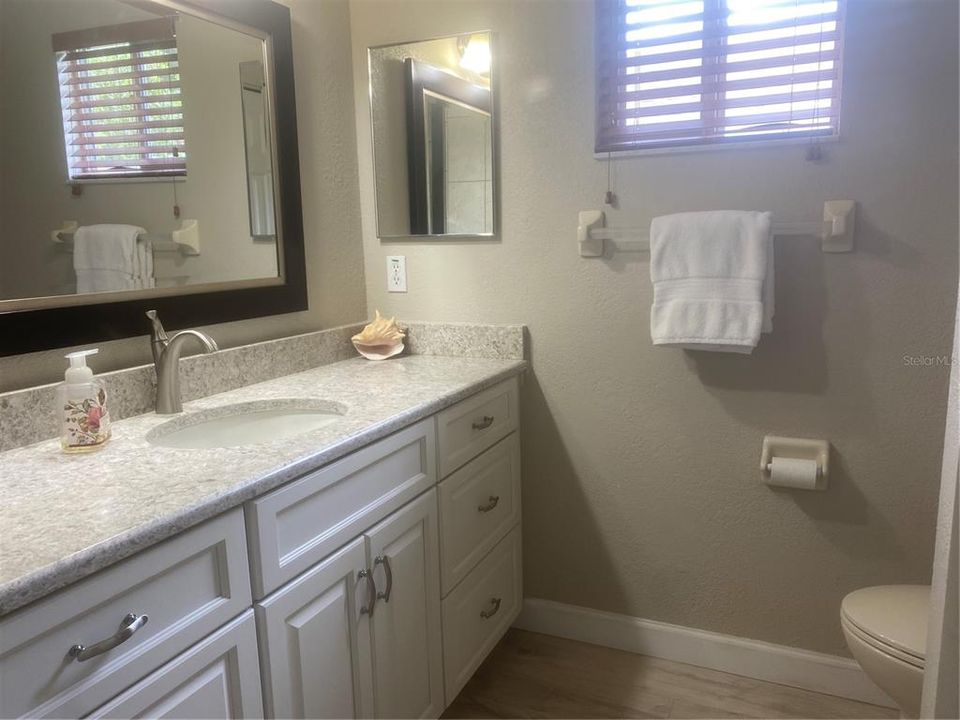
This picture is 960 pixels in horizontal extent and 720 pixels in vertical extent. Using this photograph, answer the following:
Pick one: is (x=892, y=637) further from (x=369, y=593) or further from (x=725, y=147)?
(x=725, y=147)

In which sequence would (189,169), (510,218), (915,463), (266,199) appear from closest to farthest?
1. (189,169)
2. (915,463)
3. (266,199)
4. (510,218)

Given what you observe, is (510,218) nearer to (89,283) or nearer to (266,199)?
(266,199)

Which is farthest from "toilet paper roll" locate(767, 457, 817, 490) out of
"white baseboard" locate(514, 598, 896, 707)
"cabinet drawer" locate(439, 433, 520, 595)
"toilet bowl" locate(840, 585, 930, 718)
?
"cabinet drawer" locate(439, 433, 520, 595)

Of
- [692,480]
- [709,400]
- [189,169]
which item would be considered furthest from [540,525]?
[189,169]

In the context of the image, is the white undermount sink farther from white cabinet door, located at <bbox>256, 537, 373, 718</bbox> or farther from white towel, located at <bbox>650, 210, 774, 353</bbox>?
white towel, located at <bbox>650, 210, 774, 353</bbox>

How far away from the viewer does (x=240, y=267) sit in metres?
1.83

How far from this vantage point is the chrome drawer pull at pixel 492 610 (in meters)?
1.93

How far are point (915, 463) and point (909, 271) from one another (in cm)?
47

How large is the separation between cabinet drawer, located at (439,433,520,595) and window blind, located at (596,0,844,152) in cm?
90

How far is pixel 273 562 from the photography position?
3.76 feet

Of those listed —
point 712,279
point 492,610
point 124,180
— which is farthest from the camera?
point 492,610

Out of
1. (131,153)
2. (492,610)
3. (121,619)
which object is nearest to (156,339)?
(131,153)

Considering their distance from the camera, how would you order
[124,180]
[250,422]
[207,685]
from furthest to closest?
1. [250,422]
2. [124,180]
3. [207,685]

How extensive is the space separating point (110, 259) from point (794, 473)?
5.42ft
